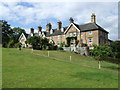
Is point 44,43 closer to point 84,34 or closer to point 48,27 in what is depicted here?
point 84,34

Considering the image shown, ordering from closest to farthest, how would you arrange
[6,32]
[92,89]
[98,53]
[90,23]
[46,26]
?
[92,89] < [98,53] < [90,23] < [46,26] < [6,32]

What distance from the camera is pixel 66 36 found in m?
59.5

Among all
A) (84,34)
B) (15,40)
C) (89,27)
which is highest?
(89,27)

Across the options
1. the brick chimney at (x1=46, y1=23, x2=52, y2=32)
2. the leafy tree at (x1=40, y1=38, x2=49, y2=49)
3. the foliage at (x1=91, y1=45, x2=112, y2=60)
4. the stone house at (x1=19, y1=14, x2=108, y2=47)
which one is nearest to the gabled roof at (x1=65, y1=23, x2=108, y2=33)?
the stone house at (x1=19, y1=14, x2=108, y2=47)

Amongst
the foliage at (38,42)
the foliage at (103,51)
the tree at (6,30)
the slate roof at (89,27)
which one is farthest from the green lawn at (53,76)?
the tree at (6,30)

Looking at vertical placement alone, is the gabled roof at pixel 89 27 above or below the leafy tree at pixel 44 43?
above

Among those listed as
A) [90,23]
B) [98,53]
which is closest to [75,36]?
[90,23]

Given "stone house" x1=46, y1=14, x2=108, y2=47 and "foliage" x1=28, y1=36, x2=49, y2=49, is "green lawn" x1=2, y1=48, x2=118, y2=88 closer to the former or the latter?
"foliage" x1=28, y1=36, x2=49, y2=49

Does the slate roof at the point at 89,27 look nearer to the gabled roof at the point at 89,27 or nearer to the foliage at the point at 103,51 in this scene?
the gabled roof at the point at 89,27

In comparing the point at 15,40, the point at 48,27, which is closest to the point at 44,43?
the point at 48,27

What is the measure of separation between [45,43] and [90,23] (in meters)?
20.6

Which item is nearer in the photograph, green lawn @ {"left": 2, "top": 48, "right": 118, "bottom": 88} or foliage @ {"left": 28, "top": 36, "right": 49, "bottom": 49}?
green lawn @ {"left": 2, "top": 48, "right": 118, "bottom": 88}

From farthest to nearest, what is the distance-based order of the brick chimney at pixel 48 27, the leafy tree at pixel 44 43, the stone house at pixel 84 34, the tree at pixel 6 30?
the tree at pixel 6 30 < the brick chimney at pixel 48 27 < the leafy tree at pixel 44 43 < the stone house at pixel 84 34

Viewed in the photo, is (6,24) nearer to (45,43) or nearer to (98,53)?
(45,43)
